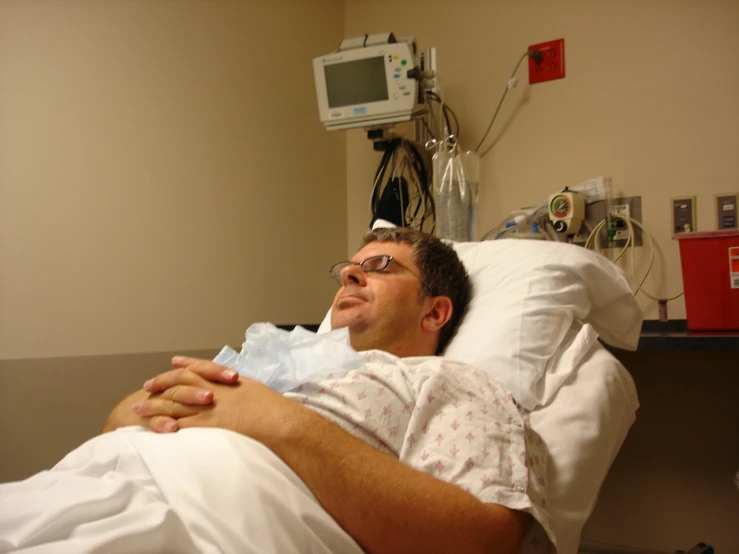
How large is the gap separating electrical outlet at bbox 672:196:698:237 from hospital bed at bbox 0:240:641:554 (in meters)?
0.64

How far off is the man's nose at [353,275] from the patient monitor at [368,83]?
3.33 ft

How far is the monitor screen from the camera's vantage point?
85.4 inches

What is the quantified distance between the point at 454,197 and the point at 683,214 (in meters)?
0.71

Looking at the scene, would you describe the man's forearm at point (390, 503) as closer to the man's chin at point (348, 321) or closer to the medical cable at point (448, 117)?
the man's chin at point (348, 321)

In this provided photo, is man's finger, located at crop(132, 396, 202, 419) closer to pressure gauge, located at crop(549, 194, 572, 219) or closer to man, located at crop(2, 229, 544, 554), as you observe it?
man, located at crop(2, 229, 544, 554)

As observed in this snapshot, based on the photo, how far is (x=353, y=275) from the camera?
131 centimetres

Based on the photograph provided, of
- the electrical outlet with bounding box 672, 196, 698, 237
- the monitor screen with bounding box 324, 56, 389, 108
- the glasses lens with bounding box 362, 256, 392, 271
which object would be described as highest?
the monitor screen with bounding box 324, 56, 389, 108

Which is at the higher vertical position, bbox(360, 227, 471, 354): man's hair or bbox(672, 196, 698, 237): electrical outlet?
bbox(672, 196, 698, 237): electrical outlet

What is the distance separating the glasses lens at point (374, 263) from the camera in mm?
1332

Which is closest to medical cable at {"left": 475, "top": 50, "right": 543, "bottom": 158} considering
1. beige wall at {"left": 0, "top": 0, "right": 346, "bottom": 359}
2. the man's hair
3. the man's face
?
beige wall at {"left": 0, "top": 0, "right": 346, "bottom": 359}

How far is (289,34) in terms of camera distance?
245 centimetres

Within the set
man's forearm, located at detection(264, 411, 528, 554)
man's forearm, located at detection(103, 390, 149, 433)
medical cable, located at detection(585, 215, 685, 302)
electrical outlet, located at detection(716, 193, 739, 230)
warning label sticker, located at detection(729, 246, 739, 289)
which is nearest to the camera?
man's forearm, located at detection(264, 411, 528, 554)

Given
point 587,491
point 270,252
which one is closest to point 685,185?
point 587,491

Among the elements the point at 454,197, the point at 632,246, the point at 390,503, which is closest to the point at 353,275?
the point at 390,503
